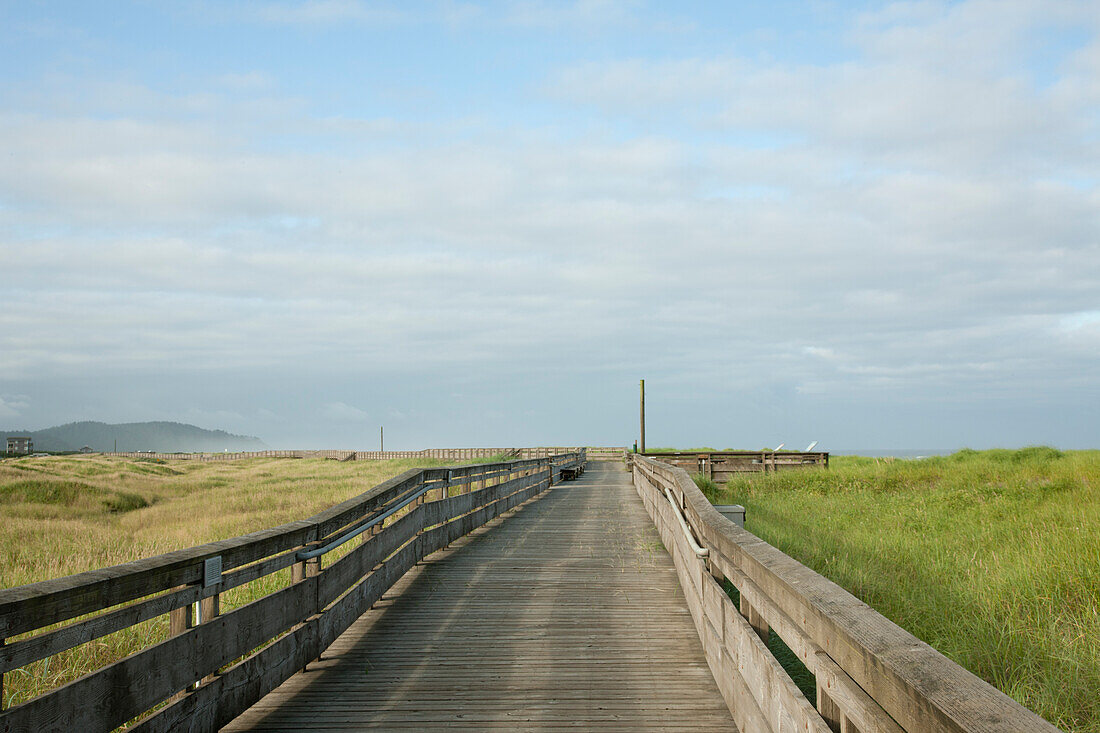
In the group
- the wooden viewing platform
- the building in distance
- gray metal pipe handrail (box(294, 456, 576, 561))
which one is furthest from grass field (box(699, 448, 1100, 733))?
the building in distance

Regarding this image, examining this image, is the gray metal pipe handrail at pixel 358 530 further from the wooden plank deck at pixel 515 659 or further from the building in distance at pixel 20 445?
the building in distance at pixel 20 445

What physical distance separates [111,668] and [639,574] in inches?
284

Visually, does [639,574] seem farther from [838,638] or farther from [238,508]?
[238,508]

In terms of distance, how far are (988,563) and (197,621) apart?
31.6 ft

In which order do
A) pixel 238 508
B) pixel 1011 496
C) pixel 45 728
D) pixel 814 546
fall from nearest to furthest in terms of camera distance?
1. pixel 45 728
2. pixel 814 546
3. pixel 1011 496
4. pixel 238 508

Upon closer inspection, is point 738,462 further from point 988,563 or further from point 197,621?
point 197,621

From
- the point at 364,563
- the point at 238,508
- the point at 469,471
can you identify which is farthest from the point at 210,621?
the point at 238,508

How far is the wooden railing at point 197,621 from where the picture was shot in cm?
329

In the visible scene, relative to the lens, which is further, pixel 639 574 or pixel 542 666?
pixel 639 574

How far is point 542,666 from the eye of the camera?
616 centimetres

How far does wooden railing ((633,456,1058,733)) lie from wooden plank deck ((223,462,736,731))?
0.52 metres

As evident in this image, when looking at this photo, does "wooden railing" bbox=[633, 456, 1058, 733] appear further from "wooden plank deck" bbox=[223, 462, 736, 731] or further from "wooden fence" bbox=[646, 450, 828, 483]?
"wooden fence" bbox=[646, 450, 828, 483]

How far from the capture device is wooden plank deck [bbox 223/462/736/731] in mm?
5047

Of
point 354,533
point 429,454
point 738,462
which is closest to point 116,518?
point 354,533
